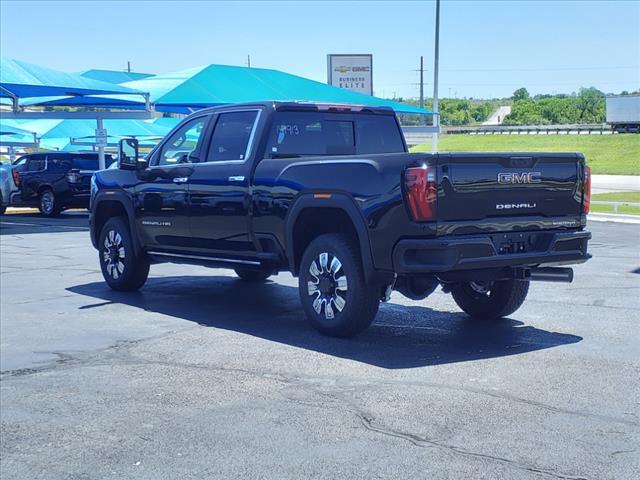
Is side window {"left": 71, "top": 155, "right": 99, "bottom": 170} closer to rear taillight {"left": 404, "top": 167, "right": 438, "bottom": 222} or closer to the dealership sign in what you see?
rear taillight {"left": 404, "top": 167, "right": 438, "bottom": 222}

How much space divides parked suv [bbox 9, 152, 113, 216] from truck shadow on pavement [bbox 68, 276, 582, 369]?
15.4 metres

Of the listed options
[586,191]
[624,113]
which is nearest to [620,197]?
[586,191]

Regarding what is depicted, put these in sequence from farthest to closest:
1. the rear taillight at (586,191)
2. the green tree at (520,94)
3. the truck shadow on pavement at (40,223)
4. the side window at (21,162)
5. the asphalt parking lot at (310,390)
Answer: the green tree at (520,94) < the side window at (21,162) < the truck shadow on pavement at (40,223) < the rear taillight at (586,191) < the asphalt parking lot at (310,390)

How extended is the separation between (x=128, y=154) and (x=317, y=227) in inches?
128

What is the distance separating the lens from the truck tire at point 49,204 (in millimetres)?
27109

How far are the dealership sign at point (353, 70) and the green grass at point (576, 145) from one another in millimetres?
7020

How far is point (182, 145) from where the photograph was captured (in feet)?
35.5

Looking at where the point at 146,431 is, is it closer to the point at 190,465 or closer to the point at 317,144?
the point at 190,465

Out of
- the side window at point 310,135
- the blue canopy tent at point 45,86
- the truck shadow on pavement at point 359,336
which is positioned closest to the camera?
the truck shadow on pavement at point 359,336

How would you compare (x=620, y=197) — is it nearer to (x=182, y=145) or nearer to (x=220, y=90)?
(x=220, y=90)

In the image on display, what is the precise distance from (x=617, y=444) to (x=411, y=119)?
7905 centimetres

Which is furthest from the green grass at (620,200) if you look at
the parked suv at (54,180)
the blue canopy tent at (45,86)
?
the parked suv at (54,180)

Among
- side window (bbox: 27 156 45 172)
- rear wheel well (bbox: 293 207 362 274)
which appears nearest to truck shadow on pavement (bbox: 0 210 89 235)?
side window (bbox: 27 156 45 172)

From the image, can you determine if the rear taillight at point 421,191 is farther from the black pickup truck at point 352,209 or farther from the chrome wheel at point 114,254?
the chrome wheel at point 114,254
